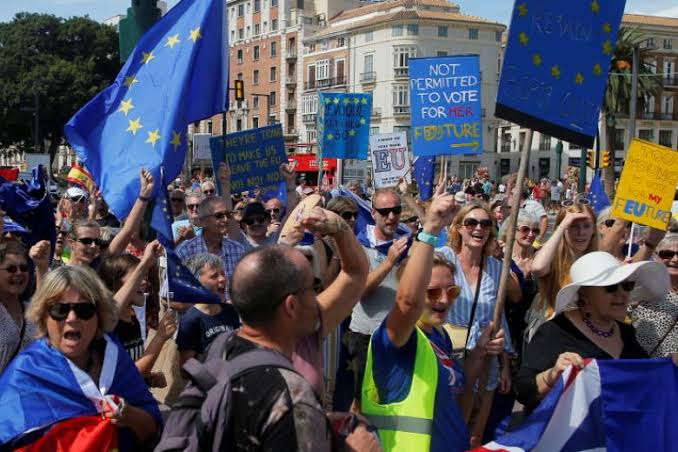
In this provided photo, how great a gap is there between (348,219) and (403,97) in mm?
64492

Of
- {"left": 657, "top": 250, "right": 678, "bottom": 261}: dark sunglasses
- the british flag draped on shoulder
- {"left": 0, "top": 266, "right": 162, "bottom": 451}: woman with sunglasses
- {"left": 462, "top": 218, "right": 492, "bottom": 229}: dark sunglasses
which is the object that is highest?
{"left": 462, "top": 218, "right": 492, "bottom": 229}: dark sunglasses

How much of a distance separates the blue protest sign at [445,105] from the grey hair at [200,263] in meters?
4.14

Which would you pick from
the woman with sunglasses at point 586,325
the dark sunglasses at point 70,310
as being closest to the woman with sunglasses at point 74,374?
the dark sunglasses at point 70,310

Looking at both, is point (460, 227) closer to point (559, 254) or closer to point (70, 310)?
point (559, 254)

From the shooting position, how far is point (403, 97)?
6881 cm

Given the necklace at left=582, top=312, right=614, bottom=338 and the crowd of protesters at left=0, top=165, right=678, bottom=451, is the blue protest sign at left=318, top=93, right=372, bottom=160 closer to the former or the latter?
the crowd of protesters at left=0, top=165, right=678, bottom=451

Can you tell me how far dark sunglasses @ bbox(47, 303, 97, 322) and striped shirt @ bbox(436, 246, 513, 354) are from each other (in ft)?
6.24

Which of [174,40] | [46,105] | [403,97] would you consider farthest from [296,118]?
[174,40]

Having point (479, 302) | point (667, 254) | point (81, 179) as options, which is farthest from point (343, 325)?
point (81, 179)

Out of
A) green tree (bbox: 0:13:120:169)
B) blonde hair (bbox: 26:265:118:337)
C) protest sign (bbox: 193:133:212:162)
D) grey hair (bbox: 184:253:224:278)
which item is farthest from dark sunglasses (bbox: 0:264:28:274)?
green tree (bbox: 0:13:120:169)

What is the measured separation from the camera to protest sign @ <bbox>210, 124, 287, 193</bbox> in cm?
916

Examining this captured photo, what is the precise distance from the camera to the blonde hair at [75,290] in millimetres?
3303

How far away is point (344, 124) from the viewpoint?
10828mm

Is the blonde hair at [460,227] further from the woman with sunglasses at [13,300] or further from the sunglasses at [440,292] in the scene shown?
the woman with sunglasses at [13,300]
